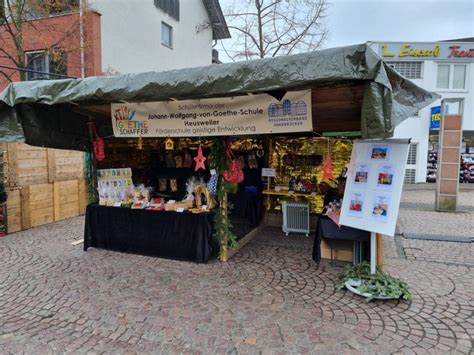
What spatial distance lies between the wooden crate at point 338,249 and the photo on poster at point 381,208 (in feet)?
3.44

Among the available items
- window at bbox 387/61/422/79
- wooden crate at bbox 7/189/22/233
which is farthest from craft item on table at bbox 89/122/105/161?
window at bbox 387/61/422/79

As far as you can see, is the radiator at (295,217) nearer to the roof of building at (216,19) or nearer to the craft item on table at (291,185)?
the craft item on table at (291,185)

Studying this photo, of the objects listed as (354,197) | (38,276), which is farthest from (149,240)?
(354,197)

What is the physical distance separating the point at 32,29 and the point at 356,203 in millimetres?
11649

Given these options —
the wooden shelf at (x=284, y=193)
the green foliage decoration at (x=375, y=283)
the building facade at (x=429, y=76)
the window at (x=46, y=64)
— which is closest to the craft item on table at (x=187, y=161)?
the wooden shelf at (x=284, y=193)

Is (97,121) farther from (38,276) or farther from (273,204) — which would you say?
(273,204)

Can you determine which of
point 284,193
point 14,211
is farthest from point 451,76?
point 14,211

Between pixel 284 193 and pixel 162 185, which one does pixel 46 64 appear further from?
pixel 284 193

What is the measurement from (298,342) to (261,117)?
2374mm

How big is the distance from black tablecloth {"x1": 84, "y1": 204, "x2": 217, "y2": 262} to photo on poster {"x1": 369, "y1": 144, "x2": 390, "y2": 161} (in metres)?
2.41

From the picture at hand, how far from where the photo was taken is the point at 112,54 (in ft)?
37.2

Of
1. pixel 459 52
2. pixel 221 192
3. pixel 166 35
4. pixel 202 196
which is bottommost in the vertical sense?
pixel 202 196

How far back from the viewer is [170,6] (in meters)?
14.6

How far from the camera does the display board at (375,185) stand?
11.5 feet
